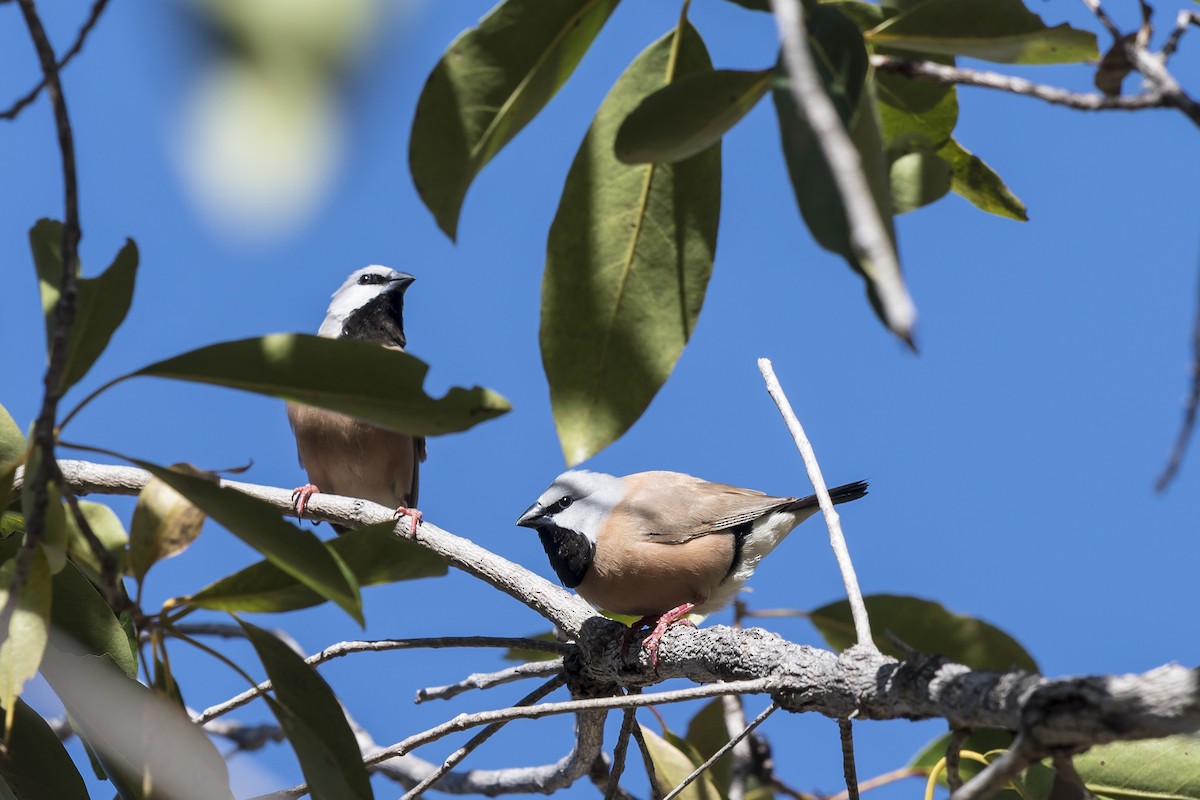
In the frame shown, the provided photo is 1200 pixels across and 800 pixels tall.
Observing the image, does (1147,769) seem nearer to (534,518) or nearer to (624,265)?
(624,265)

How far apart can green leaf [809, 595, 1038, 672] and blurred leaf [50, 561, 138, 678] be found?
5.94ft

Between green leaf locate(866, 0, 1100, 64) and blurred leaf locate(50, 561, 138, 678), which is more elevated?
green leaf locate(866, 0, 1100, 64)

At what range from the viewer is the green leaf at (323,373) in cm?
205

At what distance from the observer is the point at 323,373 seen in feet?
6.88

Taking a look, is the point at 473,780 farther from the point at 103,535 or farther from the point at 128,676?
the point at 103,535

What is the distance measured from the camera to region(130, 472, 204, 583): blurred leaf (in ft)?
6.89

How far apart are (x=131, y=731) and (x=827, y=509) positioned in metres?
1.58

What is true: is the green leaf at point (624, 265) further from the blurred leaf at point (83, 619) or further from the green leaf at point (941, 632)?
the blurred leaf at point (83, 619)

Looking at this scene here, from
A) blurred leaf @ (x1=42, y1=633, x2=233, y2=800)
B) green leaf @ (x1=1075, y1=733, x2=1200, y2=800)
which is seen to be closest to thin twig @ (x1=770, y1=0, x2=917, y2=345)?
blurred leaf @ (x1=42, y1=633, x2=233, y2=800)

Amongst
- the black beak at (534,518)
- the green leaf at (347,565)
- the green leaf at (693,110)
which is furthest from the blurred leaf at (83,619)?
the black beak at (534,518)

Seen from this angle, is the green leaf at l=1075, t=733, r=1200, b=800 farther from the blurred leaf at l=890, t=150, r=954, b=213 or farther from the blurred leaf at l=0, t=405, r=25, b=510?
the blurred leaf at l=0, t=405, r=25, b=510

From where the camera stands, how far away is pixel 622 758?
2.79 m

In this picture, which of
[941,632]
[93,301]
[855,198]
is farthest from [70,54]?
[941,632]

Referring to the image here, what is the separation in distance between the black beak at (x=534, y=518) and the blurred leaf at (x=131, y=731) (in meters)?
2.83
